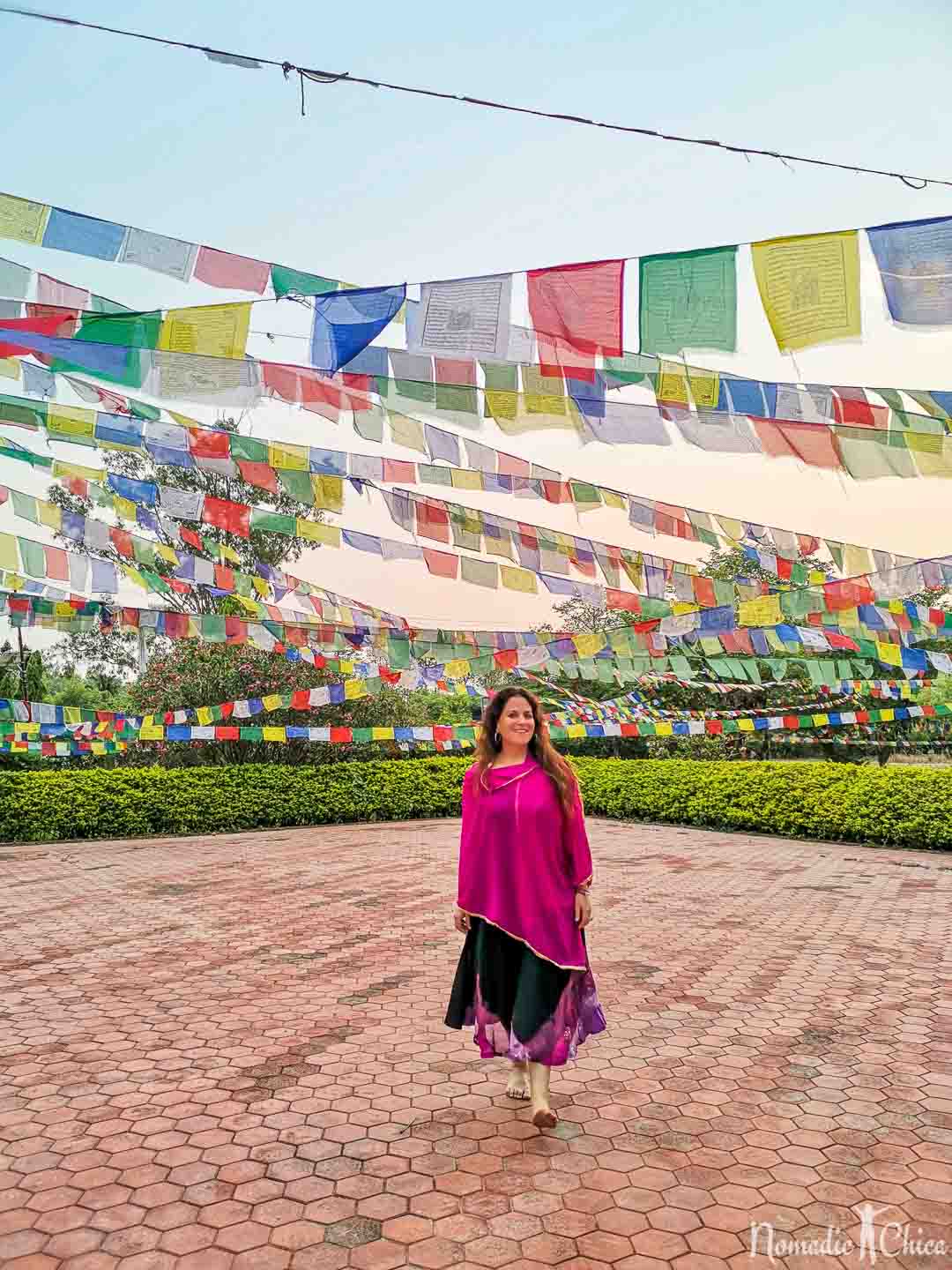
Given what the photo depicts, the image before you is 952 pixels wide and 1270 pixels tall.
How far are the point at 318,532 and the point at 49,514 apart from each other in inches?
94.1

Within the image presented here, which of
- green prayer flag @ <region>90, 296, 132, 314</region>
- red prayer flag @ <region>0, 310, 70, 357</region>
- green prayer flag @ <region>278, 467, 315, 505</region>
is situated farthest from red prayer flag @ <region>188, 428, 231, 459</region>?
red prayer flag @ <region>0, 310, 70, 357</region>

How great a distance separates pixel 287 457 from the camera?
7.45m

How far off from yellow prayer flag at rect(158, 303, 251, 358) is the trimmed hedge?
28.6 feet

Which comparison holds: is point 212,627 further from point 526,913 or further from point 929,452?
point 526,913

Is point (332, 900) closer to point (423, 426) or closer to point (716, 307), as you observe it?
point (423, 426)

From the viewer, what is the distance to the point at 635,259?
4449mm

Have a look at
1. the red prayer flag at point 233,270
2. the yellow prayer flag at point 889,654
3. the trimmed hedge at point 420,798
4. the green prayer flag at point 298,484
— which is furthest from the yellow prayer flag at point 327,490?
the trimmed hedge at point 420,798

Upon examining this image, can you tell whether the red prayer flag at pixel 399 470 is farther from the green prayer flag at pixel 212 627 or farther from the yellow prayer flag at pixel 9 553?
the yellow prayer flag at pixel 9 553

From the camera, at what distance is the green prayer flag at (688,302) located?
4.36m

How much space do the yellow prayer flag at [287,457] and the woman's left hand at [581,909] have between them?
17.3 ft

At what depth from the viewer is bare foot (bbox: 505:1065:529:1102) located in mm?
3281

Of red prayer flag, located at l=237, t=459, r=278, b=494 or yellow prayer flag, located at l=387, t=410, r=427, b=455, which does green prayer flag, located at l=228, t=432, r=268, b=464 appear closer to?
red prayer flag, located at l=237, t=459, r=278, b=494

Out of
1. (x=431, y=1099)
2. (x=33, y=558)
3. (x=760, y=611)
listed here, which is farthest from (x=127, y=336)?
(x=760, y=611)

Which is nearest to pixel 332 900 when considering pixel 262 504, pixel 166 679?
pixel 166 679
